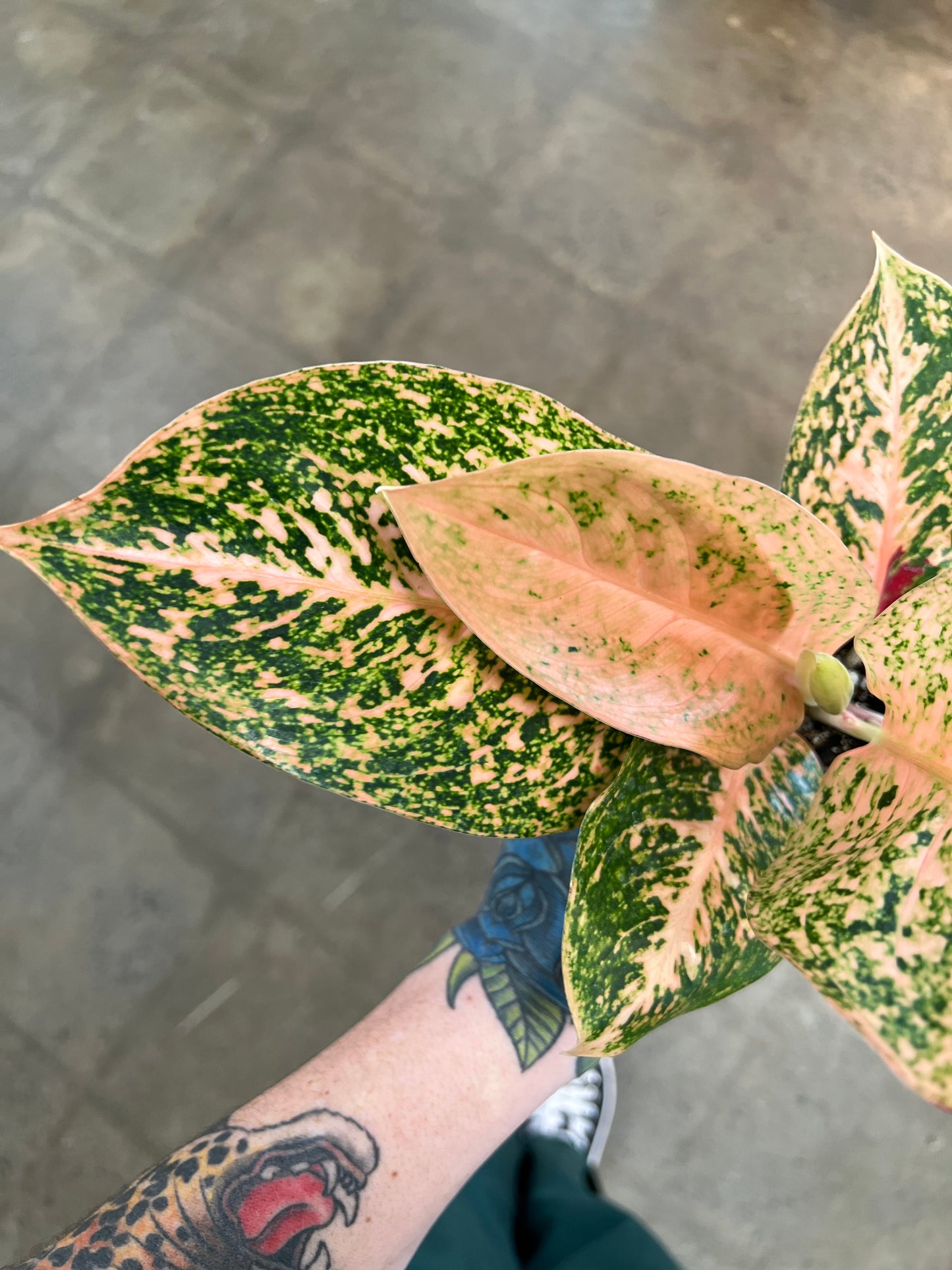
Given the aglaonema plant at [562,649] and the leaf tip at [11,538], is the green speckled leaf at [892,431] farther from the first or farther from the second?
the leaf tip at [11,538]

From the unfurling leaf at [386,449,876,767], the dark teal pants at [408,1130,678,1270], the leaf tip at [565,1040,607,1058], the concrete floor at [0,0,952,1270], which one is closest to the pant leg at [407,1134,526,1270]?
the dark teal pants at [408,1130,678,1270]

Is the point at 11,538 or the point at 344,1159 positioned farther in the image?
the point at 344,1159

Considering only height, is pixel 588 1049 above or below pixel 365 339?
above

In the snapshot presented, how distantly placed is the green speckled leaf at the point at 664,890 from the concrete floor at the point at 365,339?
0.94 metres

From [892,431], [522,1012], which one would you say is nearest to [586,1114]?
[522,1012]

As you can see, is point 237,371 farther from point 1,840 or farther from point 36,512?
point 1,840

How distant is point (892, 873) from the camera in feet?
1.23

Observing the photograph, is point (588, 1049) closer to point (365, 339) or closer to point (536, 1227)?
point (536, 1227)

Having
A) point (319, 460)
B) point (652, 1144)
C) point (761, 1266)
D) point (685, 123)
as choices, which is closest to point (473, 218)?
point (685, 123)

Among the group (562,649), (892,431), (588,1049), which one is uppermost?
(892,431)

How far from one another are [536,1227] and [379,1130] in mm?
462

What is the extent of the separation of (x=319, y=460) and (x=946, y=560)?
1.23 feet

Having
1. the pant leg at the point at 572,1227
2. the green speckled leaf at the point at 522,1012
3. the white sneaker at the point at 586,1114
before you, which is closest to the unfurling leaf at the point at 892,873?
the green speckled leaf at the point at 522,1012

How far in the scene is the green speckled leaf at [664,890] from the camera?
18.0 inches
